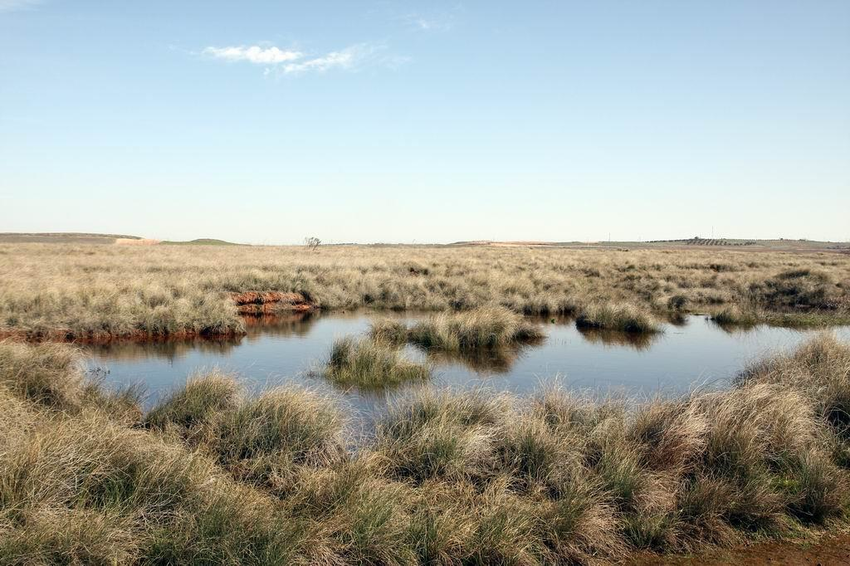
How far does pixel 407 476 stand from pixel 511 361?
7.21m

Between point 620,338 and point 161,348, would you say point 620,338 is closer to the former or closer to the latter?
point 620,338

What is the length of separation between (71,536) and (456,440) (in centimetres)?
352

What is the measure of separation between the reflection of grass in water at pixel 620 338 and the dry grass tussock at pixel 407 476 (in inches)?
287

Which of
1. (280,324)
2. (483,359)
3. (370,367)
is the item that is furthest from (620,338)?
(280,324)

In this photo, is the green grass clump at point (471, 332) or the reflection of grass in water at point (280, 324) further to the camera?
the reflection of grass in water at point (280, 324)

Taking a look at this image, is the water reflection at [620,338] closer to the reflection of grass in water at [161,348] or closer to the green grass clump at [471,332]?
the green grass clump at [471,332]

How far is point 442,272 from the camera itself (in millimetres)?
32219

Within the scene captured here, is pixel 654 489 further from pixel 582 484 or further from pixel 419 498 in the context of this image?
pixel 419 498

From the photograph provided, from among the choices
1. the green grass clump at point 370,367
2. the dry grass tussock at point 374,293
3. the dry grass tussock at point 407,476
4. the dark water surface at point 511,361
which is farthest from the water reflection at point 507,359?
the dry grass tussock at point 407,476

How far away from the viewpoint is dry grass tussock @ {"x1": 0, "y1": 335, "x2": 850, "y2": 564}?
458 cm

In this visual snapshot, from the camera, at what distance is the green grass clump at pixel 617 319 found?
17531mm

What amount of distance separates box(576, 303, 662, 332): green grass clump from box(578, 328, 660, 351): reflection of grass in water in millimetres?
368

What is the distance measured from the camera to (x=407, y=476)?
19.8 feet

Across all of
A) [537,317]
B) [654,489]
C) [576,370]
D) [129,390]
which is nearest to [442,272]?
[537,317]
